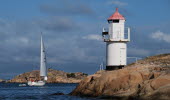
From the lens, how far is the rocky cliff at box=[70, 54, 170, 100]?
32594 millimetres

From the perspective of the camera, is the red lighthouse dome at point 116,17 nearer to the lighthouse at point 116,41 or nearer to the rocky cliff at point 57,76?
the lighthouse at point 116,41

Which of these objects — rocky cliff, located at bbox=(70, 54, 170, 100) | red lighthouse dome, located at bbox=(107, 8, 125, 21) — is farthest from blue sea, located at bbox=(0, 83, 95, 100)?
red lighthouse dome, located at bbox=(107, 8, 125, 21)

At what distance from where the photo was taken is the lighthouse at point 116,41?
44.0 m

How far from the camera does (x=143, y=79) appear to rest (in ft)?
121

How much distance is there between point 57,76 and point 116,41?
464 ft

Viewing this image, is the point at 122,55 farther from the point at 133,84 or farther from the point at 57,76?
the point at 57,76

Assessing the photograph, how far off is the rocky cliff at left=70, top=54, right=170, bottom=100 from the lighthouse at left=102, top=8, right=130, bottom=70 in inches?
121

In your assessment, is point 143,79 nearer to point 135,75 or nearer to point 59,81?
point 135,75

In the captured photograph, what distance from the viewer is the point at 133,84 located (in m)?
36.3

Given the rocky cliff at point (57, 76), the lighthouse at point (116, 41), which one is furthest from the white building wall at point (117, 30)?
the rocky cliff at point (57, 76)

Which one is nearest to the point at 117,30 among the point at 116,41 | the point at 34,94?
the point at 116,41

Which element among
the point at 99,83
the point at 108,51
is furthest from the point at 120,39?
the point at 99,83

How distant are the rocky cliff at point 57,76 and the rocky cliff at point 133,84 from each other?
448 feet

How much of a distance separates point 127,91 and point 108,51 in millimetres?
9891
